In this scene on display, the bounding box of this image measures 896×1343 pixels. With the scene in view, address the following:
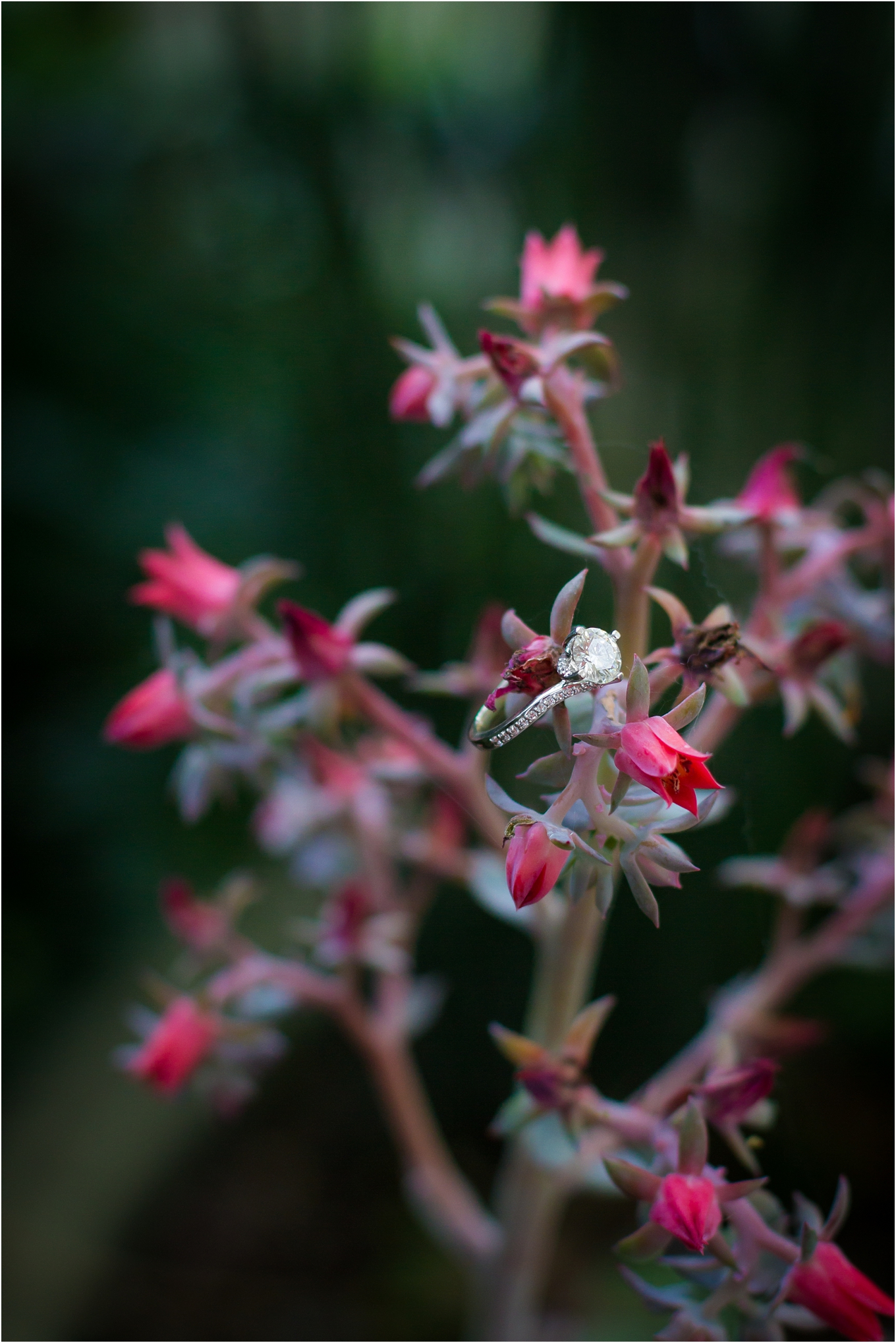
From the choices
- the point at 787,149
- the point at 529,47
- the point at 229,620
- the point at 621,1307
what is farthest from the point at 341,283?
the point at 621,1307

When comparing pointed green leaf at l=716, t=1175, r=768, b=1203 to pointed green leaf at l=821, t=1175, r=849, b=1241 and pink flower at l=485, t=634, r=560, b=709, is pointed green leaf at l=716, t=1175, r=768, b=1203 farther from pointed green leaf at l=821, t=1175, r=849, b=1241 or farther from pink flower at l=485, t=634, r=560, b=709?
pink flower at l=485, t=634, r=560, b=709

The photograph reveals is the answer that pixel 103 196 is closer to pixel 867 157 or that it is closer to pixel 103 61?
pixel 103 61

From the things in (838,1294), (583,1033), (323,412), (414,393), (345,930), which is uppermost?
(323,412)

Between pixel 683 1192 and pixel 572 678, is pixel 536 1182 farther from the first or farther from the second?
pixel 572 678

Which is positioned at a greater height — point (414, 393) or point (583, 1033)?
point (414, 393)

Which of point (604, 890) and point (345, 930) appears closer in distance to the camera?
point (604, 890)

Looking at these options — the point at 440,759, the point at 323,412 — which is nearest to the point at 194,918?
the point at 440,759
